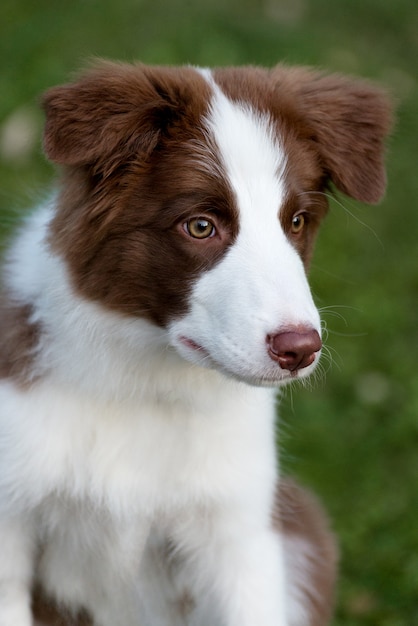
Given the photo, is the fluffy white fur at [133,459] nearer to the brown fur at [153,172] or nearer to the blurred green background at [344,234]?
the brown fur at [153,172]

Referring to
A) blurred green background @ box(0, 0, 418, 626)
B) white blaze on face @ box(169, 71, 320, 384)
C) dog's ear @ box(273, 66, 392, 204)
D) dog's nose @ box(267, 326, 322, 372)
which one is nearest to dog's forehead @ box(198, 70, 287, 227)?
white blaze on face @ box(169, 71, 320, 384)

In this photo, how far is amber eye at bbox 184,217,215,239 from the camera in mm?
3799

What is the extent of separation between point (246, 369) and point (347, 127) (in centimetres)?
108

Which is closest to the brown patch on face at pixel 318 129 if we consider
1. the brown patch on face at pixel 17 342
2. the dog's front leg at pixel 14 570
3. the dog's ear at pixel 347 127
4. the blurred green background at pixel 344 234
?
the dog's ear at pixel 347 127

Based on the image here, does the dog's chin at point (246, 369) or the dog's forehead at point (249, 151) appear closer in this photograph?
the dog's chin at point (246, 369)

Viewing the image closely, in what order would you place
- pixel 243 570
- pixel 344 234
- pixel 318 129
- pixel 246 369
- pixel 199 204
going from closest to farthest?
pixel 246 369 → pixel 199 204 → pixel 318 129 → pixel 243 570 → pixel 344 234

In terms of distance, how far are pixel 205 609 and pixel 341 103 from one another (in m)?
1.98

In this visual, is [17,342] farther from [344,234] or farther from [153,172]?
[344,234]

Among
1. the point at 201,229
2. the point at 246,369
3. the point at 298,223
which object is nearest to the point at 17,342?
the point at 201,229

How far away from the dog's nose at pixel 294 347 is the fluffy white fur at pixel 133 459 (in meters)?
0.33

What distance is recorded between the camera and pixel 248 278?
144 inches

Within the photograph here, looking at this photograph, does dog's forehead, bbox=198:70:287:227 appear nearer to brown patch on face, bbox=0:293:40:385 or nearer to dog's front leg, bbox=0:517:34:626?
brown patch on face, bbox=0:293:40:385

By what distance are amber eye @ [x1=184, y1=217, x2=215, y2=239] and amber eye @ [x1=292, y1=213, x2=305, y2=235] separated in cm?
33

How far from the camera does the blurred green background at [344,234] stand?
6004 mm
